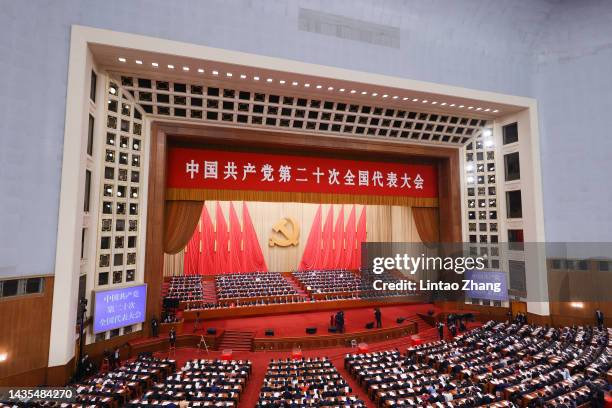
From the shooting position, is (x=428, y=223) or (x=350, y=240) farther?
(x=350, y=240)

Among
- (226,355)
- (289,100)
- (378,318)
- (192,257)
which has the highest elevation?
(289,100)

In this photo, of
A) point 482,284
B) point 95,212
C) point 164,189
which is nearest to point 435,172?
point 482,284

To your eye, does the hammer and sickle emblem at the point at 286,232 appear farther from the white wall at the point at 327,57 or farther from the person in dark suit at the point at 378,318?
the white wall at the point at 327,57

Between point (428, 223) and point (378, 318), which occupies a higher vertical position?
point (428, 223)

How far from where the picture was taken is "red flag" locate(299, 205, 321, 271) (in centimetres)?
2298

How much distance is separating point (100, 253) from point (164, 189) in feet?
10.3

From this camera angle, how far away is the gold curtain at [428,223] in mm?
17234

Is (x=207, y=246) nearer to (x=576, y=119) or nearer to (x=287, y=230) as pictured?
(x=287, y=230)

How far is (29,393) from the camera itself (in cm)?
737

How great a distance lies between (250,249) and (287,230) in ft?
9.08

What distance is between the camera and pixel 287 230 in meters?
23.0

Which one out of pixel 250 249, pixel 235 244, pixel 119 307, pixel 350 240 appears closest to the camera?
pixel 119 307

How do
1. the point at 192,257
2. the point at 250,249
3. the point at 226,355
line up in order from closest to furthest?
the point at 226,355
the point at 192,257
the point at 250,249

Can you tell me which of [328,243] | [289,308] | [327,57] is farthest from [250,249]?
[327,57]
